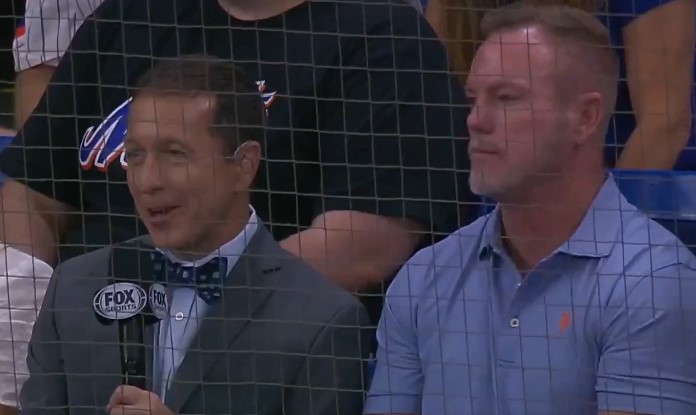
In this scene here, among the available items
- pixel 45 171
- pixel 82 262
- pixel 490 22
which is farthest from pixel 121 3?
pixel 490 22

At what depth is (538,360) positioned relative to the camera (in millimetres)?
2002

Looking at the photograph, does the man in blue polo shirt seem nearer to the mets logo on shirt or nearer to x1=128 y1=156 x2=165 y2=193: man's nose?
x1=128 y1=156 x2=165 y2=193: man's nose

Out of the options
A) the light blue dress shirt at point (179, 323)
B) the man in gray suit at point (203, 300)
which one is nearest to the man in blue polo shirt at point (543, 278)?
the man in gray suit at point (203, 300)

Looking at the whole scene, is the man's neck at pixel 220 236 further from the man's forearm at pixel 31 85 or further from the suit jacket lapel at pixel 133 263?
the man's forearm at pixel 31 85

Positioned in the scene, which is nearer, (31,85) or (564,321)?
(564,321)

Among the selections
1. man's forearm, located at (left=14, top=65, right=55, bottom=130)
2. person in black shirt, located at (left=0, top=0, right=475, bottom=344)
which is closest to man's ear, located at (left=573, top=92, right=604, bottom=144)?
person in black shirt, located at (left=0, top=0, right=475, bottom=344)

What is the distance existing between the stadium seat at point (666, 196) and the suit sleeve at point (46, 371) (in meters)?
0.88

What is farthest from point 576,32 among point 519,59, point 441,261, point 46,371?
point 46,371

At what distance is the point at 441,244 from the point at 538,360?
0.25 metres

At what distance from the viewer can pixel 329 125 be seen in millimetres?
2305

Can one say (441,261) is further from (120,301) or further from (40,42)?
(40,42)

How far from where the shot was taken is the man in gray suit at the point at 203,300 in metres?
2.09

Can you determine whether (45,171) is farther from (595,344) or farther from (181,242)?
(595,344)

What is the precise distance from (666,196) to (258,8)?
2.38 ft
